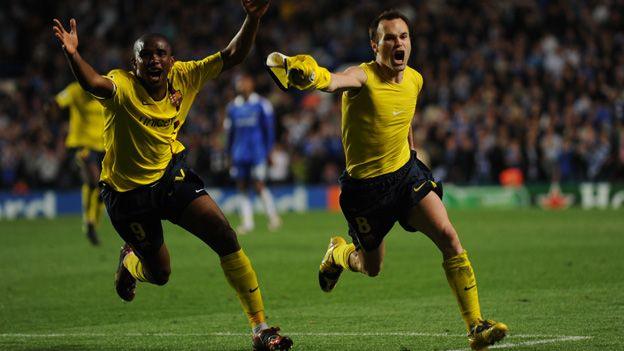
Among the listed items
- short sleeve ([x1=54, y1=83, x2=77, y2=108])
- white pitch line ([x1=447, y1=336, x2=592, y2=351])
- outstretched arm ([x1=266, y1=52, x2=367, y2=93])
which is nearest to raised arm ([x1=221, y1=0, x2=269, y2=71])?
outstretched arm ([x1=266, y1=52, x2=367, y2=93])

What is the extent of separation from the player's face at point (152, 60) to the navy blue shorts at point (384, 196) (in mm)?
1572

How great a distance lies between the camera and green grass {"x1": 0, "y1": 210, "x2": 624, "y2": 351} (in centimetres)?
841

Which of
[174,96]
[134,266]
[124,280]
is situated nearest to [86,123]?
[124,280]

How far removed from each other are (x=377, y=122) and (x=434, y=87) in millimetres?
20782

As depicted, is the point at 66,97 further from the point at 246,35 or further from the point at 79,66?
the point at 79,66

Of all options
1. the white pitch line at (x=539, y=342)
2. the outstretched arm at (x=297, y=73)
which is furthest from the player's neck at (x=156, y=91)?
the white pitch line at (x=539, y=342)

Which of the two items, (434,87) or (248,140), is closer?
(248,140)

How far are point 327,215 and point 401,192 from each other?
16.6m

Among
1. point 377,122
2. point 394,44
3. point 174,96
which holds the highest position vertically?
point 394,44

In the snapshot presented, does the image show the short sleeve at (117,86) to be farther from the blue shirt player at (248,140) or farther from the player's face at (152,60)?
the blue shirt player at (248,140)

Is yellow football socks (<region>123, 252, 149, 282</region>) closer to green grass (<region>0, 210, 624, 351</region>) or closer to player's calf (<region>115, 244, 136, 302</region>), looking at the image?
player's calf (<region>115, 244, 136, 302</region>)

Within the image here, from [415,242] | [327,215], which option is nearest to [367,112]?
[415,242]

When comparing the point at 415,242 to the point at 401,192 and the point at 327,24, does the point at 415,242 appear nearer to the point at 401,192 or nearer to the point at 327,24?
the point at 401,192

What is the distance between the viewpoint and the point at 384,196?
808 cm
